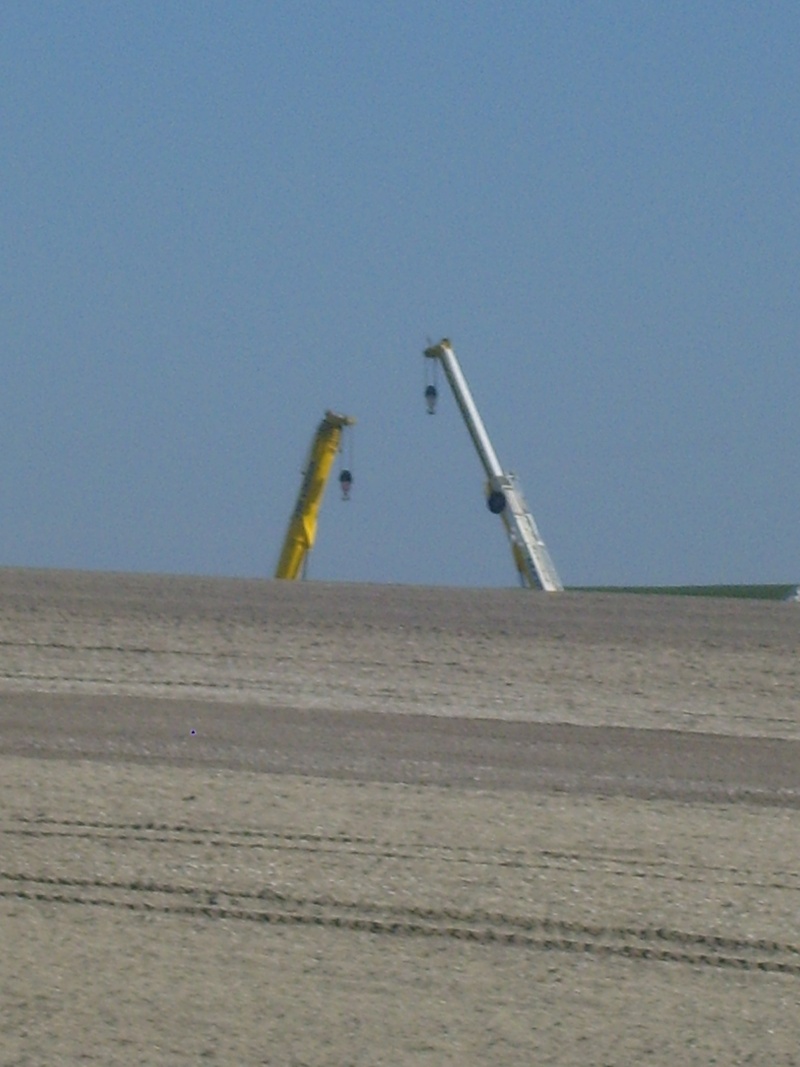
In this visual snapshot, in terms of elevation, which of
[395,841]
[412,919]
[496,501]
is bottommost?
[412,919]

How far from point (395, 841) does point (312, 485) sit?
19567 mm

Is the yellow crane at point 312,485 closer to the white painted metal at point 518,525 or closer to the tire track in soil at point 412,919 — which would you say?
the white painted metal at point 518,525

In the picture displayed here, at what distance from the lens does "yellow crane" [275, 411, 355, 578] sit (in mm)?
27500

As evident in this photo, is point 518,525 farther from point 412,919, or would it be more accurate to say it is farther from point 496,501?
point 412,919

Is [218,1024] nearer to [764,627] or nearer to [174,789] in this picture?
[174,789]

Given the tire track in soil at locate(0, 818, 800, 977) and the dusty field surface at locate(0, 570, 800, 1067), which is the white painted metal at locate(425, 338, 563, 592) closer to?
the dusty field surface at locate(0, 570, 800, 1067)

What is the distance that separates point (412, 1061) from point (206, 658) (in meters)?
8.15

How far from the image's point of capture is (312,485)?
27.6 metres

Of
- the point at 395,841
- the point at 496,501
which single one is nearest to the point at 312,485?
the point at 496,501

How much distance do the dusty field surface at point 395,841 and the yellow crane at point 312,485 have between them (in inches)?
491

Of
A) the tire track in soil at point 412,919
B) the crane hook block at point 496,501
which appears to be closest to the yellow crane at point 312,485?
the crane hook block at point 496,501

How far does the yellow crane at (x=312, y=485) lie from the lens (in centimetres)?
2750

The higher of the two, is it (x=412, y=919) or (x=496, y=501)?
(x=496, y=501)

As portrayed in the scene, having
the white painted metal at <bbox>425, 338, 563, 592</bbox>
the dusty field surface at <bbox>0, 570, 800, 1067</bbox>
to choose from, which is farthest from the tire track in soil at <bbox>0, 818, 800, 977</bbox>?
the white painted metal at <bbox>425, 338, 563, 592</bbox>
